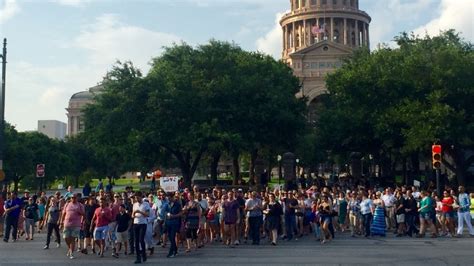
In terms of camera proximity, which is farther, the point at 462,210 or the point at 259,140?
the point at 259,140

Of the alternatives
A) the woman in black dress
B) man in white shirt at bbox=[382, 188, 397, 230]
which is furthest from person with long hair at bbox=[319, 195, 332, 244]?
man in white shirt at bbox=[382, 188, 397, 230]

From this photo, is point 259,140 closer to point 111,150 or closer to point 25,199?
point 111,150

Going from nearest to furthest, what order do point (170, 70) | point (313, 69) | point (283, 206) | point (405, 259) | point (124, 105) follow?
point (405, 259) < point (283, 206) < point (124, 105) < point (170, 70) < point (313, 69)

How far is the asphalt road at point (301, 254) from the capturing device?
14.2 metres

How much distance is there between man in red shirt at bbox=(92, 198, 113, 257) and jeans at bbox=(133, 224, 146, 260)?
1579 millimetres

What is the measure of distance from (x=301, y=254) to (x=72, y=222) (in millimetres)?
6499

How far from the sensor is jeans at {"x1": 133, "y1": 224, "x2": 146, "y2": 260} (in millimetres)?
14352

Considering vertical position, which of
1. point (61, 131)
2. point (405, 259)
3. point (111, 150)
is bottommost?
point (405, 259)

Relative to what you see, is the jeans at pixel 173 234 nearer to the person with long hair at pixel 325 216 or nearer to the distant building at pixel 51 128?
the person with long hair at pixel 325 216

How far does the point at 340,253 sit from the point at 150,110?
88.6ft

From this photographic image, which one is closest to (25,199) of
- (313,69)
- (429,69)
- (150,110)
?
(150,110)

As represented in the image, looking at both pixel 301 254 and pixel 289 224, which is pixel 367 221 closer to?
pixel 289 224

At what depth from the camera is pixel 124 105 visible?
3975cm

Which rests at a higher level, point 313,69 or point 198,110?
point 313,69
